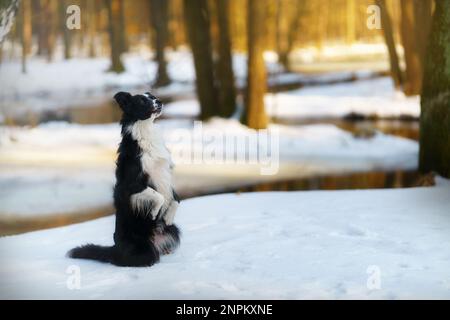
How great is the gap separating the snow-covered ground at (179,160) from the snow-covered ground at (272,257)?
3087 mm

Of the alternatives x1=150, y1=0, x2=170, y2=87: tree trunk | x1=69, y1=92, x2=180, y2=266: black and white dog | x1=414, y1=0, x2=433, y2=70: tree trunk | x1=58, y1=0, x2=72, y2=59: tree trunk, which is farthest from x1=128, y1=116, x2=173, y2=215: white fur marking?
x1=58, y1=0, x2=72, y2=59: tree trunk

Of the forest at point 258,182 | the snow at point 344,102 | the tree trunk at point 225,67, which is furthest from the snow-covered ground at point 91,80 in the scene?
the tree trunk at point 225,67

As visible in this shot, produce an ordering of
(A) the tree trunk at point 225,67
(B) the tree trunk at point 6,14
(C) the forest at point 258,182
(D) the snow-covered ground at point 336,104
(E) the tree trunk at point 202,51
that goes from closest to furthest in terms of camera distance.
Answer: (C) the forest at point 258,182
(B) the tree trunk at point 6,14
(E) the tree trunk at point 202,51
(A) the tree trunk at point 225,67
(D) the snow-covered ground at point 336,104

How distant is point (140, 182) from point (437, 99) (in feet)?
23.4

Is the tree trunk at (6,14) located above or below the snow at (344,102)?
above

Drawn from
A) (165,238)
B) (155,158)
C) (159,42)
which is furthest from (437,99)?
(159,42)

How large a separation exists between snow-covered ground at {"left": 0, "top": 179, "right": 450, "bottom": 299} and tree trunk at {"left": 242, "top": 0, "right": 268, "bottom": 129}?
9.61 meters

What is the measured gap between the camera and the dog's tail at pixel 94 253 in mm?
7121

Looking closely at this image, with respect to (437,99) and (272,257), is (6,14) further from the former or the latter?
(437,99)

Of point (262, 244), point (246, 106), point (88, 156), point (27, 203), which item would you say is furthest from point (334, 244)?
point (246, 106)

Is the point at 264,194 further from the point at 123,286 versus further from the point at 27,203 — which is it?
the point at 123,286

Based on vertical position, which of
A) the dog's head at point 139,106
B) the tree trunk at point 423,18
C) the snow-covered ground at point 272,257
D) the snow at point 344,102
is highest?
the tree trunk at point 423,18

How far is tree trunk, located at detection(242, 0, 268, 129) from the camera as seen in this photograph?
63.0ft

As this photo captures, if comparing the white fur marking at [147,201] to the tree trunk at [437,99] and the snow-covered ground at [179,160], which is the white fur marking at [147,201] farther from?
the tree trunk at [437,99]
